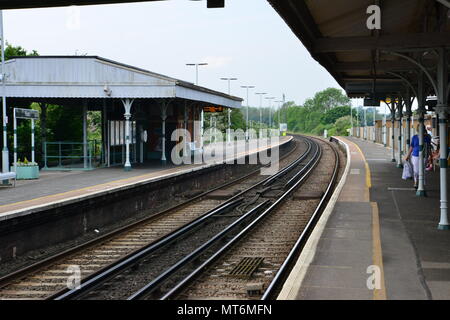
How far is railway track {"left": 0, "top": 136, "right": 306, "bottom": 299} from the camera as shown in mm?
9406

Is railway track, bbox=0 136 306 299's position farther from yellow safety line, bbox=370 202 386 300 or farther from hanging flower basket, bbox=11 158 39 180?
hanging flower basket, bbox=11 158 39 180

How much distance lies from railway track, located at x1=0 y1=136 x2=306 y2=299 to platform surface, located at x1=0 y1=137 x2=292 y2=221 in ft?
4.79

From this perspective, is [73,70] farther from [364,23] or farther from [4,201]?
[364,23]

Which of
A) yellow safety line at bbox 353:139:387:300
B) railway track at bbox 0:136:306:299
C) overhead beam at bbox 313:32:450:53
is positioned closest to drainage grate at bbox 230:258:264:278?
yellow safety line at bbox 353:139:387:300

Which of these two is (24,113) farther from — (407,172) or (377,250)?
(377,250)

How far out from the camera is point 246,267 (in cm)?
1009

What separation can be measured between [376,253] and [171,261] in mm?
3830

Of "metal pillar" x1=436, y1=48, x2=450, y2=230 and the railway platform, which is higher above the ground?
"metal pillar" x1=436, y1=48, x2=450, y2=230

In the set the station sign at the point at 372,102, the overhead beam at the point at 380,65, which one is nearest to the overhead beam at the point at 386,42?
the overhead beam at the point at 380,65

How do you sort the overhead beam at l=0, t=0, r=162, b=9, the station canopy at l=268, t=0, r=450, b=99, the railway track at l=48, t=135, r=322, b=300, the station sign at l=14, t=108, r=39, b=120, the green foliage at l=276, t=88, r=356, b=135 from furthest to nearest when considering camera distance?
the green foliage at l=276, t=88, r=356, b=135
the station sign at l=14, t=108, r=39, b=120
the station canopy at l=268, t=0, r=450, b=99
the railway track at l=48, t=135, r=322, b=300
the overhead beam at l=0, t=0, r=162, b=9

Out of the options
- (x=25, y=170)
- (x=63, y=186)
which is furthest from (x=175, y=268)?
(x=25, y=170)

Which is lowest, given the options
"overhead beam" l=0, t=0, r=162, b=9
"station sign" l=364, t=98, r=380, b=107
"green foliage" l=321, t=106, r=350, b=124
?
"station sign" l=364, t=98, r=380, b=107

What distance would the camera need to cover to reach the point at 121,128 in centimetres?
2878
